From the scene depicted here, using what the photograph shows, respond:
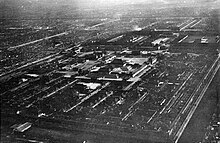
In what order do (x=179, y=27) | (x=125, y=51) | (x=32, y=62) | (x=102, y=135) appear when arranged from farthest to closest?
(x=179, y=27) < (x=125, y=51) < (x=32, y=62) < (x=102, y=135)

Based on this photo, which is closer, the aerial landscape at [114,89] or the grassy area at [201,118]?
the grassy area at [201,118]

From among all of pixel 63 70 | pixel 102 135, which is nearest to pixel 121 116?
pixel 102 135

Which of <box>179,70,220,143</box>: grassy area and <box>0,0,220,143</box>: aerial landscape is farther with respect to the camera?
<box>0,0,220,143</box>: aerial landscape

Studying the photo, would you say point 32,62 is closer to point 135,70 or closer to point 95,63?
point 95,63

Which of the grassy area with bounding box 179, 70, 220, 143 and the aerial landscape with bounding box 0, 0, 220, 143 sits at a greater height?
the aerial landscape with bounding box 0, 0, 220, 143

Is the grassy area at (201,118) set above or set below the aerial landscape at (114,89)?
below

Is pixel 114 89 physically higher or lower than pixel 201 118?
higher

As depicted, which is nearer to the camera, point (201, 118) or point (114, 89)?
point (201, 118)

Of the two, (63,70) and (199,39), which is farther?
(199,39)
